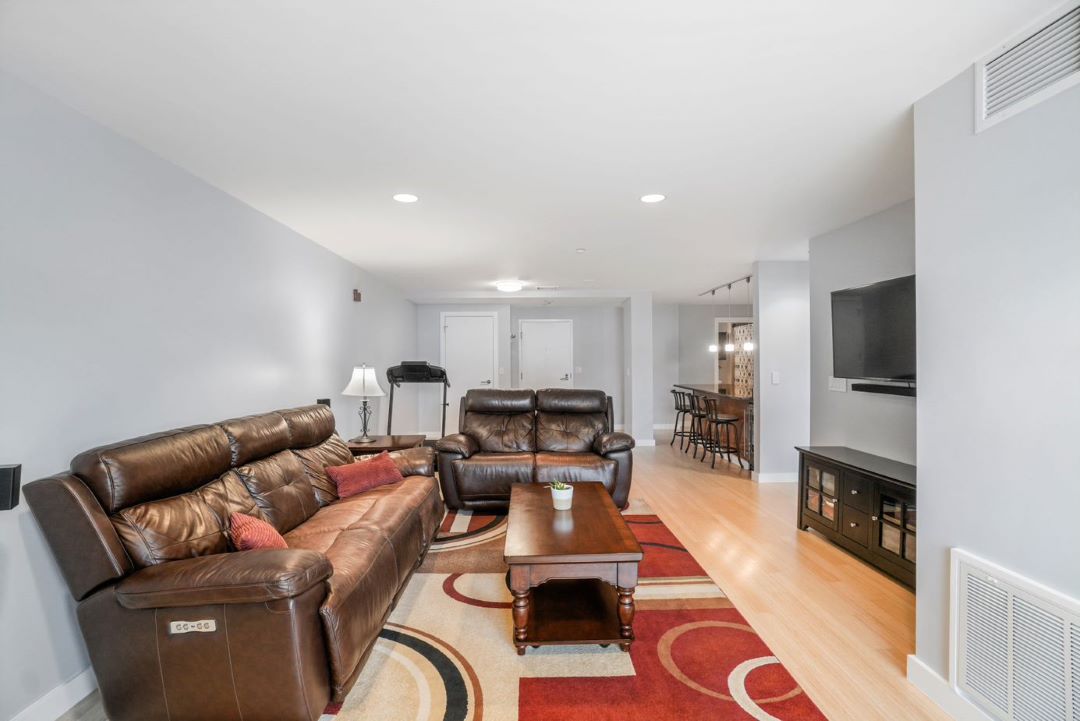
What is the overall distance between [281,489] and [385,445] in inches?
63.9

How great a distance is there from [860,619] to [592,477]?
208 cm

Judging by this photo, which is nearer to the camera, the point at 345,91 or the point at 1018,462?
the point at 1018,462

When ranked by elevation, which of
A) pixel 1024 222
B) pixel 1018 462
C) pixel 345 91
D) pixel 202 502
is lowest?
pixel 202 502

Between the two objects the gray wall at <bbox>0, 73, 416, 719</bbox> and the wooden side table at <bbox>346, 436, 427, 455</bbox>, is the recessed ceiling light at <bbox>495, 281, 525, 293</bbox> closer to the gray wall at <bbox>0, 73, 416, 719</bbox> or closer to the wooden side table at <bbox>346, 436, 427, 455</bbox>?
the wooden side table at <bbox>346, 436, 427, 455</bbox>

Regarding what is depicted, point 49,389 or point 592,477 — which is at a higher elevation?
point 49,389

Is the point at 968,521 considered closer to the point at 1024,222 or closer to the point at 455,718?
the point at 1024,222

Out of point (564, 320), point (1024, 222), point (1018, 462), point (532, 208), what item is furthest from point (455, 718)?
point (564, 320)

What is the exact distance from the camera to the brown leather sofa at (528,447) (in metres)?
4.18

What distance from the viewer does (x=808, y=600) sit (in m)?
2.69

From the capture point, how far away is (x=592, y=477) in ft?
13.6

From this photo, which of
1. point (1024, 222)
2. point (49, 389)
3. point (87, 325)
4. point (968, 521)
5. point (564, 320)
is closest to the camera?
point (1024, 222)

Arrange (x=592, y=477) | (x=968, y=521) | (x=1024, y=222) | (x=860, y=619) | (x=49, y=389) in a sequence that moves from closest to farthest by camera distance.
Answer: (x=1024, y=222) < (x=968, y=521) < (x=49, y=389) < (x=860, y=619) < (x=592, y=477)

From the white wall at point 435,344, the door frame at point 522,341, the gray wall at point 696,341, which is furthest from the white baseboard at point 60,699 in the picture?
the gray wall at point 696,341

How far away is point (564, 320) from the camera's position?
8.66 meters
